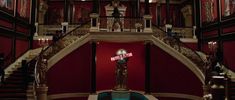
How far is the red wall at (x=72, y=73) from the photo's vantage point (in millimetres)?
14481

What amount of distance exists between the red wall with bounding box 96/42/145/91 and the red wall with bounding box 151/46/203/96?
25.1 inches

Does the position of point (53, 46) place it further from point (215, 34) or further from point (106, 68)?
point (215, 34)

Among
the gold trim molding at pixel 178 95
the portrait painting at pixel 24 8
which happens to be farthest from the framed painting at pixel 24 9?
the gold trim molding at pixel 178 95

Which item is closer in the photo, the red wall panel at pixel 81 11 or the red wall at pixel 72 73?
the red wall at pixel 72 73

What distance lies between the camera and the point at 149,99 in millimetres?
13547

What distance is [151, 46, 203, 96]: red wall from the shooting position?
1503 centimetres

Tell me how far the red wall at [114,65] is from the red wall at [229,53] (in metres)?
4.13

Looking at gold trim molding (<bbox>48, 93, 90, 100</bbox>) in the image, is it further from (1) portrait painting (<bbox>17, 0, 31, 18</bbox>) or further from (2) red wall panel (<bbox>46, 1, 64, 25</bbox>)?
(2) red wall panel (<bbox>46, 1, 64, 25</bbox>)

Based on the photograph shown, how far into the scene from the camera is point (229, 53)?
14.6 metres

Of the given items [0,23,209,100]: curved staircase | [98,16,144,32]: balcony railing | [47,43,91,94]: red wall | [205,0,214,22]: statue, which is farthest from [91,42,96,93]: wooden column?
[205,0,214,22]: statue

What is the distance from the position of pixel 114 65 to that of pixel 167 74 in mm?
2796

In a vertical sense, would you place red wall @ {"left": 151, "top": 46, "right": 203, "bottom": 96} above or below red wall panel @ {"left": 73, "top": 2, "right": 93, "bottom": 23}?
below

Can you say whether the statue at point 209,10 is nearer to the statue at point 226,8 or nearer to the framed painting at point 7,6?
the statue at point 226,8

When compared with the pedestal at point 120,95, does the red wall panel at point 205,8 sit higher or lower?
higher
